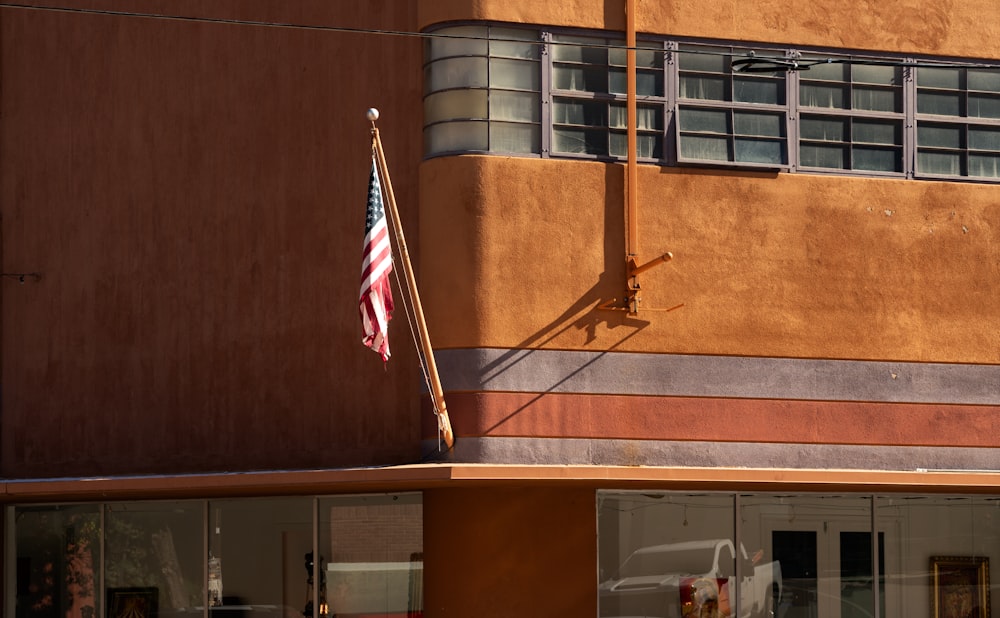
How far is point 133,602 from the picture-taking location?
730 inches

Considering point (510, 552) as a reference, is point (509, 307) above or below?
above

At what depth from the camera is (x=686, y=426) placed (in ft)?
58.4

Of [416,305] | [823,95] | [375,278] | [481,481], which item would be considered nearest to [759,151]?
[823,95]

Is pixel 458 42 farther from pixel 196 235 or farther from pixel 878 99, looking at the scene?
pixel 878 99

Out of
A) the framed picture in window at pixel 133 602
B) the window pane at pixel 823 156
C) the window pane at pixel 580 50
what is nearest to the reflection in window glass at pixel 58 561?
the framed picture in window at pixel 133 602

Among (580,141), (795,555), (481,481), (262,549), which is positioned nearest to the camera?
(481,481)

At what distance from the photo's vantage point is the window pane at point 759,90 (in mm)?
18656

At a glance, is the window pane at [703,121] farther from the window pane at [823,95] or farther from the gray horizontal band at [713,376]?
the gray horizontal band at [713,376]

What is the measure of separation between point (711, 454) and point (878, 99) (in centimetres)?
491

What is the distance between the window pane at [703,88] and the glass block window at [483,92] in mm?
1818

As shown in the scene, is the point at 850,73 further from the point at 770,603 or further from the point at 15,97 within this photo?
the point at 15,97

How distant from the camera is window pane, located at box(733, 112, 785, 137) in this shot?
18.6m

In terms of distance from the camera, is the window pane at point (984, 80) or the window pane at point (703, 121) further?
the window pane at point (984, 80)

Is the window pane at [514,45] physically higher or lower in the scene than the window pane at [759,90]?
higher
